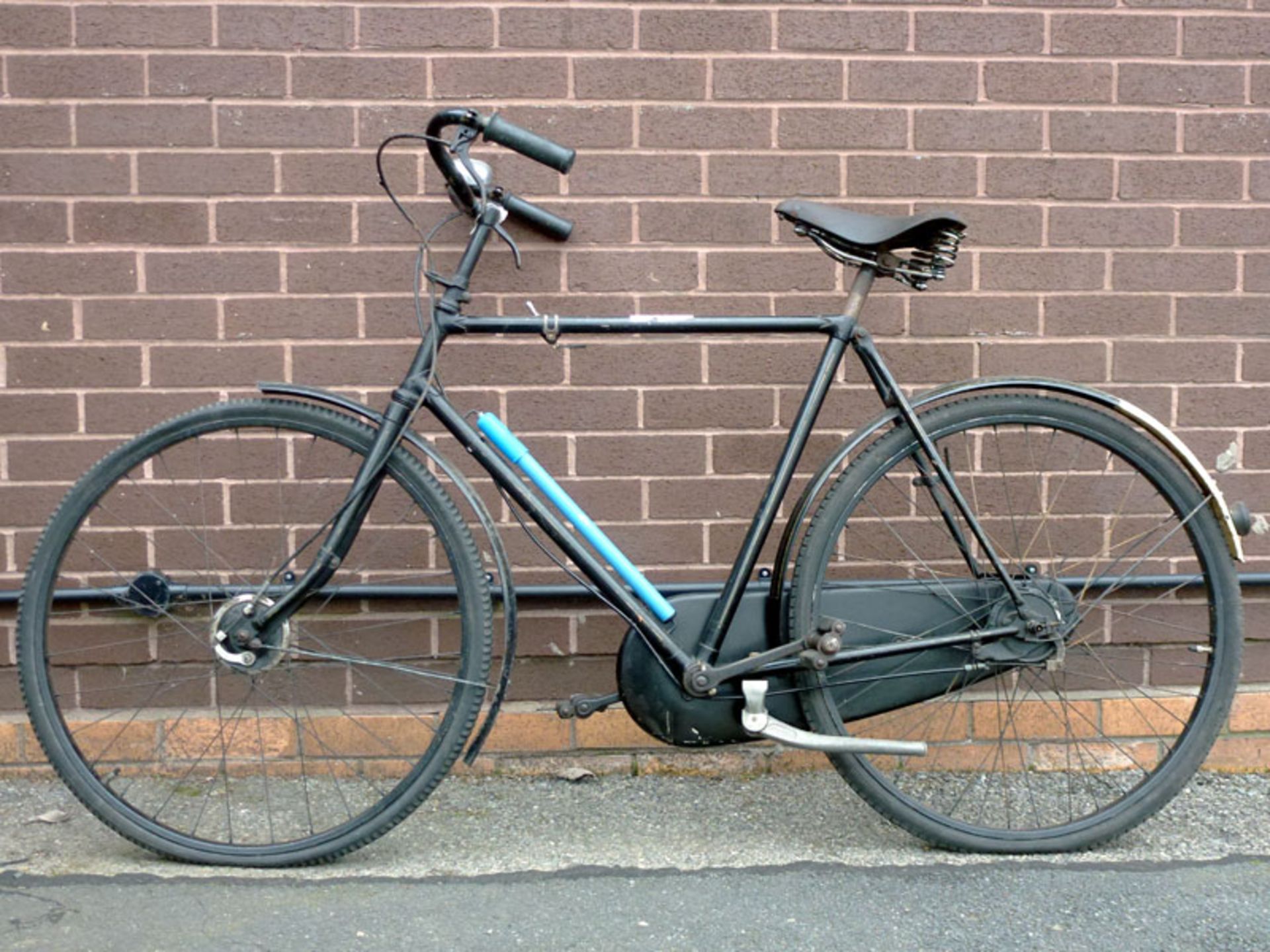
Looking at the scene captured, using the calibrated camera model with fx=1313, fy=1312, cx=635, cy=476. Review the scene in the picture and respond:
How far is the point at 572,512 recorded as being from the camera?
2.98 meters

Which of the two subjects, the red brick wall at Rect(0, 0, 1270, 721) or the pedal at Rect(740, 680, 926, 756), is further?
the red brick wall at Rect(0, 0, 1270, 721)

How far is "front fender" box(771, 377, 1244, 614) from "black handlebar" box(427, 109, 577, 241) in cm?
88

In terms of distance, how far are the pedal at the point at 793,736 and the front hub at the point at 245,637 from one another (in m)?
1.04

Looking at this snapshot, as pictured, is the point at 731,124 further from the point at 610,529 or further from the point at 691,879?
the point at 691,879

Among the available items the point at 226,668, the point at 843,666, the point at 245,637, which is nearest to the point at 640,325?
the point at 843,666

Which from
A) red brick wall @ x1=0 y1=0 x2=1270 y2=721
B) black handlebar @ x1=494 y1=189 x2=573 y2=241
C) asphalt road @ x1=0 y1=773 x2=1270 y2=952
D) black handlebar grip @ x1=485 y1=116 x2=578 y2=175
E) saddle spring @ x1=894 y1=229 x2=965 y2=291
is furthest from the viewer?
red brick wall @ x1=0 y1=0 x2=1270 y2=721

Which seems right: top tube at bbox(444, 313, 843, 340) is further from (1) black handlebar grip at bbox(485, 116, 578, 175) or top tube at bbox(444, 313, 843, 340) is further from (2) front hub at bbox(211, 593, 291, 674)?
(2) front hub at bbox(211, 593, 291, 674)

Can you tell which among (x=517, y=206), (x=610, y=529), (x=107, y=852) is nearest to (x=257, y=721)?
(x=107, y=852)

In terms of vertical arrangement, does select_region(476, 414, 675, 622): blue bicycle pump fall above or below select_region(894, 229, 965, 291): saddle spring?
below

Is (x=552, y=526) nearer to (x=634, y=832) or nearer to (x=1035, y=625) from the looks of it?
(x=634, y=832)

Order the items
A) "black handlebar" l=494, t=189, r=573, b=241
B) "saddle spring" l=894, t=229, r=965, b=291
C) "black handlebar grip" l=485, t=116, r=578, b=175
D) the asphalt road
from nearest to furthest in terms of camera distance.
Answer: the asphalt road → "black handlebar grip" l=485, t=116, r=578, b=175 → "saddle spring" l=894, t=229, r=965, b=291 → "black handlebar" l=494, t=189, r=573, b=241

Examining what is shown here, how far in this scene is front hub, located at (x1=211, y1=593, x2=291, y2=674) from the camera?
2.86 meters

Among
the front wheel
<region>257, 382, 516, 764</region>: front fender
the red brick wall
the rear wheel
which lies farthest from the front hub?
the front wheel

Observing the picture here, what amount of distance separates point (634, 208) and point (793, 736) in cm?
139
